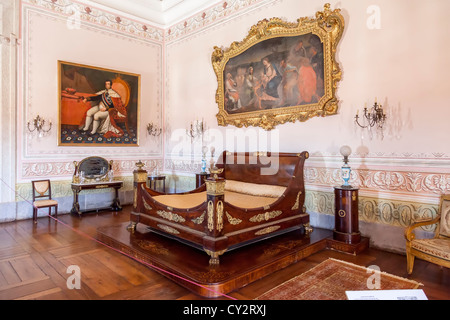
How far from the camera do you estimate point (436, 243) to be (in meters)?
3.17

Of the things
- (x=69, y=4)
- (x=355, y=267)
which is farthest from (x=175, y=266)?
(x=69, y=4)

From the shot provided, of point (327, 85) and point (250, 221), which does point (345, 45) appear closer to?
point (327, 85)

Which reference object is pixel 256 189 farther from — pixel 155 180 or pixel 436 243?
pixel 155 180

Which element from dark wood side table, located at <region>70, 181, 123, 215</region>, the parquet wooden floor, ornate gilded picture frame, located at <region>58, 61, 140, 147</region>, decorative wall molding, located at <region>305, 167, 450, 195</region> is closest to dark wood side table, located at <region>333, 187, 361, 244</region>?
the parquet wooden floor

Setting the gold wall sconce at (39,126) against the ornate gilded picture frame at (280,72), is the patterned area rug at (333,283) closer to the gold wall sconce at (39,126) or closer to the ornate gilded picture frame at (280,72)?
the ornate gilded picture frame at (280,72)

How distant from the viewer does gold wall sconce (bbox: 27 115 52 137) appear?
6.09 metres

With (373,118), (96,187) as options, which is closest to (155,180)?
(96,187)

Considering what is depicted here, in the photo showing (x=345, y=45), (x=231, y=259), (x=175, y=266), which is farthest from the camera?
(x=345, y=45)

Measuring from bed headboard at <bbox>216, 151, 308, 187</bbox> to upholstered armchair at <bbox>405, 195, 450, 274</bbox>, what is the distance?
5.81 ft

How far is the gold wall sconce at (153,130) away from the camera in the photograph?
26.2 feet

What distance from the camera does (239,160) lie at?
18.9 ft

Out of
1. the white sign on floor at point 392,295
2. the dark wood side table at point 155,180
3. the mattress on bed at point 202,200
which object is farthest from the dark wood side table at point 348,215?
the dark wood side table at point 155,180

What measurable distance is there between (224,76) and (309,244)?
416 centimetres

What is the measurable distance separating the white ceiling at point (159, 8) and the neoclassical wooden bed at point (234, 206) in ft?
13.7
